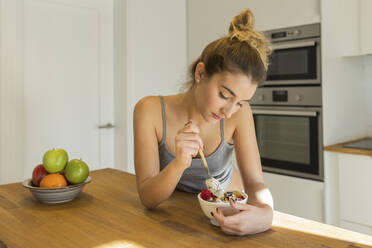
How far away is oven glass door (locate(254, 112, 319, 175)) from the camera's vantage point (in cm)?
244

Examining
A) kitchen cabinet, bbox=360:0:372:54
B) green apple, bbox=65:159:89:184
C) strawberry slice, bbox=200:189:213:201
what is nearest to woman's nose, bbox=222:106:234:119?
strawberry slice, bbox=200:189:213:201

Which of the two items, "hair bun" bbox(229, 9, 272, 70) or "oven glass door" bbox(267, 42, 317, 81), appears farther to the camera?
"oven glass door" bbox(267, 42, 317, 81)

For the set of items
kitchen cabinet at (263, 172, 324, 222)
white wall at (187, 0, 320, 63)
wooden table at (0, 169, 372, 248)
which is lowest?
kitchen cabinet at (263, 172, 324, 222)

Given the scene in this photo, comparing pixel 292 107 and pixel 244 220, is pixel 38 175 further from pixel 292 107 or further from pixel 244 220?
pixel 292 107

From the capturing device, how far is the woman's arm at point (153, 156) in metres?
1.05

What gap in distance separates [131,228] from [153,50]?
2.44 metres

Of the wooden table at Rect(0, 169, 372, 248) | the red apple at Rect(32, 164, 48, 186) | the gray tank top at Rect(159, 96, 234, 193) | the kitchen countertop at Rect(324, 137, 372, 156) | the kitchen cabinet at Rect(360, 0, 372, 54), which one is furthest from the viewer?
the kitchen cabinet at Rect(360, 0, 372, 54)

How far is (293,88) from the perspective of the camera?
2.55m

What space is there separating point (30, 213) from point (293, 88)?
2.03 meters

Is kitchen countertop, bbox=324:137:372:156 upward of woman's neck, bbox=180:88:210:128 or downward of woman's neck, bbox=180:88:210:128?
downward

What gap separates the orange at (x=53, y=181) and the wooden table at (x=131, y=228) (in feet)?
0.23

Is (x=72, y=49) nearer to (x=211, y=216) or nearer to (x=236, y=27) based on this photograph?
(x=236, y=27)

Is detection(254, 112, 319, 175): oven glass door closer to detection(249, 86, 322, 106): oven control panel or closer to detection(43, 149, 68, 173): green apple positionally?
detection(249, 86, 322, 106): oven control panel

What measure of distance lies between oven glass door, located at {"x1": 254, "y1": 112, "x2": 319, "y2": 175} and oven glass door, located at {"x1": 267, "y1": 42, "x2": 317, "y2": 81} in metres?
0.30
